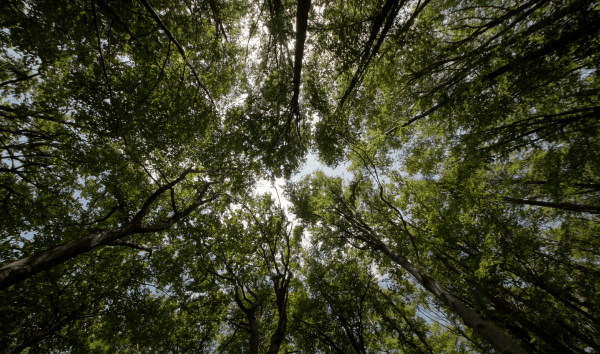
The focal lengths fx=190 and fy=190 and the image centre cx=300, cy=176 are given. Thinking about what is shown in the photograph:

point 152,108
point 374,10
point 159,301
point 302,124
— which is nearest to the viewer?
point 374,10

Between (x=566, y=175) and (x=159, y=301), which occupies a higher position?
(x=159, y=301)

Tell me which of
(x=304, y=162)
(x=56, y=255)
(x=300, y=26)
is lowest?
(x=56, y=255)

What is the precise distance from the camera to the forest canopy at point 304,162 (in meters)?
4.89

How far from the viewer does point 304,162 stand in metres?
8.39

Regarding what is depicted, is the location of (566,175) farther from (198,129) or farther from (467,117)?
(198,129)

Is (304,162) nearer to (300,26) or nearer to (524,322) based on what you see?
(300,26)

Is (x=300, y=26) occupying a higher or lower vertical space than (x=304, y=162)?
lower

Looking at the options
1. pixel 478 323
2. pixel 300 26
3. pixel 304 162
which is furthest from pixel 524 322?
pixel 300 26

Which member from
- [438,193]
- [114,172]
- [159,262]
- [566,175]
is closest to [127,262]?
[159,262]

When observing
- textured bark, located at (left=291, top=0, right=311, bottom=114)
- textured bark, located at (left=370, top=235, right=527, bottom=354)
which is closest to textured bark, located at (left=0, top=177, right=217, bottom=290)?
textured bark, located at (left=291, top=0, right=311, bottom=114)

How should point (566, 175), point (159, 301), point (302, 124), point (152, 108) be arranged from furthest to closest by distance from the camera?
point (159, 301)
point (302, 124)
point (152, 108)
point (566, 175)

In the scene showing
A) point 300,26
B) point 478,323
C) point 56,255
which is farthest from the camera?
point 300,26

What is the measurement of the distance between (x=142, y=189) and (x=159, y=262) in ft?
10.7

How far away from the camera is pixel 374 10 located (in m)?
5.02
